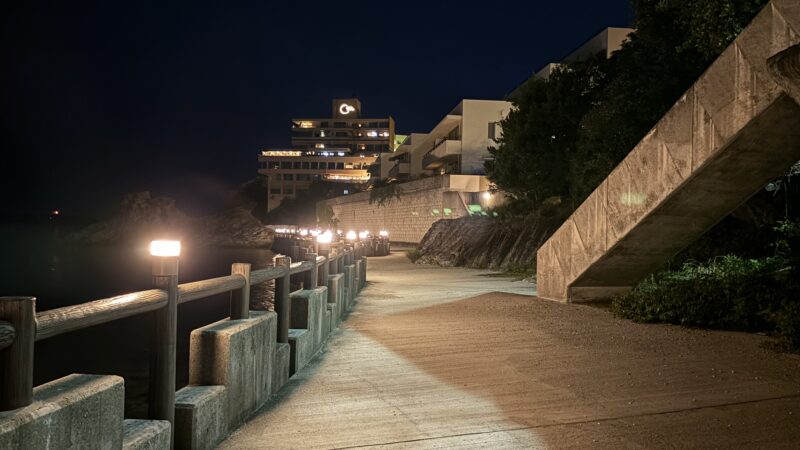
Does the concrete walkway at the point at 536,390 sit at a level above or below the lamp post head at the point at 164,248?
below

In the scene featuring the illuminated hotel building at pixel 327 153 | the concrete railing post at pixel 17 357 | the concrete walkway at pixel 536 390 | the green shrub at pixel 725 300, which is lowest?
the concrete walkway at pixel 536 390

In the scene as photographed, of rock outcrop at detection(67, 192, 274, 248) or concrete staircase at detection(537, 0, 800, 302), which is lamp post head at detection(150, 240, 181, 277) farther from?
rock outcrop at detection(67, 192, 274, 248)

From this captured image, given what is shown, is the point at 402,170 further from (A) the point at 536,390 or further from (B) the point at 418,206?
(A) the point at 536,390

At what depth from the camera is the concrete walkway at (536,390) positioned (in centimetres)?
473

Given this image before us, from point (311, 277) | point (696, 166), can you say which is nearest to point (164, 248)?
point (311, 277)

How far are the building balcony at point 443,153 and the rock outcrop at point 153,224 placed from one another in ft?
221

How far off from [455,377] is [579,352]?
2111 mm

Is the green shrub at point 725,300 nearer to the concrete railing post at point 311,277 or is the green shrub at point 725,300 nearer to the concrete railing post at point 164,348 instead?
the concrete railing post at point 311,277

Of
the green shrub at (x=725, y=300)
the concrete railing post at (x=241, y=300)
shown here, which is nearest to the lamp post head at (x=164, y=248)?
the concrete railing post at (x=241, y=300)

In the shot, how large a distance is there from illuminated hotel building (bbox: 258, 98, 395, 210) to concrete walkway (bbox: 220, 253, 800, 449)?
103915 millimetres

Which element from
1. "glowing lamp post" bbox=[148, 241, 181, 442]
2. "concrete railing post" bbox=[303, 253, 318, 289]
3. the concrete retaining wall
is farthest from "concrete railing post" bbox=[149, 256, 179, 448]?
the concrete retaining wall

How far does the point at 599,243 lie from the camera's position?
11.3 meters

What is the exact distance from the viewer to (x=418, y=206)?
47344mm

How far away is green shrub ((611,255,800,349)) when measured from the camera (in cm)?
907
